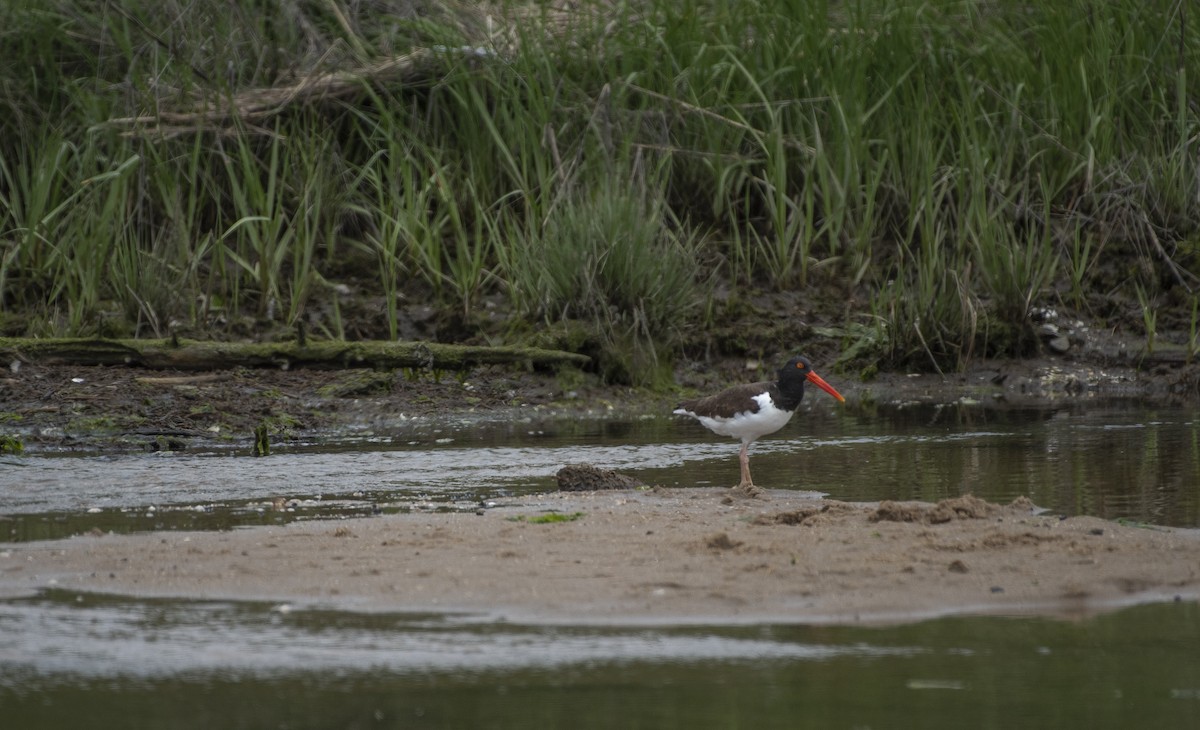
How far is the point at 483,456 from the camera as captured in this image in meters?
8.80

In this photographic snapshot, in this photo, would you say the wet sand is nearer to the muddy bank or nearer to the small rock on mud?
the small rock on mud

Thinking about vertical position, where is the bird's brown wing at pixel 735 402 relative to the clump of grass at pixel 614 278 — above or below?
below

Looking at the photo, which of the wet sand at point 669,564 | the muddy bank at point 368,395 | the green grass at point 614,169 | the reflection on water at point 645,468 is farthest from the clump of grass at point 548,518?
the green grass at point 614,169

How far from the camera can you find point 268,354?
10867 mm

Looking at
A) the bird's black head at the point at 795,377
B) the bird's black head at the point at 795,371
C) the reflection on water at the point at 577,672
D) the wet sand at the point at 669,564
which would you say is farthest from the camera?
the bird's black head at the point at 795,371

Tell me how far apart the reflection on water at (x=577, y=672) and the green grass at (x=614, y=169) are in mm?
6866

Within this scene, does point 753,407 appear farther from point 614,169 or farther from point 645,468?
point 614,169

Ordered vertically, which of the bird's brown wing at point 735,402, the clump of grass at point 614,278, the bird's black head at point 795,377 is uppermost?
the clump of grass at point 614,278

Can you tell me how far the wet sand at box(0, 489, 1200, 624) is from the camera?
4.82 m

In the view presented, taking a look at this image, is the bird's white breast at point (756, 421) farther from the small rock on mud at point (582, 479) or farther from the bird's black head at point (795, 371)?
the small rock on mud at point (582, 479)

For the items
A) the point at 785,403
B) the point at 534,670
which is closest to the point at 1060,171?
the point at 785,403

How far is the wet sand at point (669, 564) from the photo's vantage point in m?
4.82

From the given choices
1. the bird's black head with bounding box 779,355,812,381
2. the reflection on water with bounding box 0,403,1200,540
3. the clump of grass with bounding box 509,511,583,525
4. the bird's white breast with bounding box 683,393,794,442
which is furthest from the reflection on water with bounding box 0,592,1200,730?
the bird's black head with bounding box 779,355,812,381

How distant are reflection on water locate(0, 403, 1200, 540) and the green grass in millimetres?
1850
